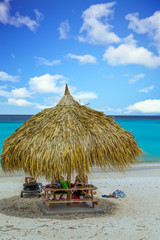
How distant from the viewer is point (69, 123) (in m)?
5.53

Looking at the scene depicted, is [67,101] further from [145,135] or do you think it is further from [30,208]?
[145,135]

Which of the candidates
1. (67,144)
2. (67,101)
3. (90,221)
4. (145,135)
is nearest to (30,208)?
(90,221)

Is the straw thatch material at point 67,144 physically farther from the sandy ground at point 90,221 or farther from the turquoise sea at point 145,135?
the sandy ground at point 90,221

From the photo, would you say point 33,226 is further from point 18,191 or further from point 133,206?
point 18,191

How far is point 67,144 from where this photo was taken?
5215 mm

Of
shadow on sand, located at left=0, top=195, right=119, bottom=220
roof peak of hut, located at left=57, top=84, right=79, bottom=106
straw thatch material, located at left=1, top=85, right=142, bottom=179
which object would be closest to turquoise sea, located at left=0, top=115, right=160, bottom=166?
straw thatch material, located at left=1, top=85, right=142, bottom=179

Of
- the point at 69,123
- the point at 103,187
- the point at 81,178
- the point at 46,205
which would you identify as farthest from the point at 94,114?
the point at 103,187

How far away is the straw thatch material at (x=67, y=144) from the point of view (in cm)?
518

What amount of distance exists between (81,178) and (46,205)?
38.7 inches

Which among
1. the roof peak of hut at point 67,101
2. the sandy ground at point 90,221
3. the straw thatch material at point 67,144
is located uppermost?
the roof peak of hut at point 67,101

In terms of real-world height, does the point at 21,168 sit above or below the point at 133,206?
above

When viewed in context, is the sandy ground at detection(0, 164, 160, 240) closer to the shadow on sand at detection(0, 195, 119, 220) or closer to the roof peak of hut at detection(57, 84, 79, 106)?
the shadow on sand at detection(0, 195, 119, 220)

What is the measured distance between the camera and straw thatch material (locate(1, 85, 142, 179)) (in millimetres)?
5180

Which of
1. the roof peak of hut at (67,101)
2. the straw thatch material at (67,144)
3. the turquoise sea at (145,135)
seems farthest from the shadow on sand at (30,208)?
the roof peak of hut at (67,101)
